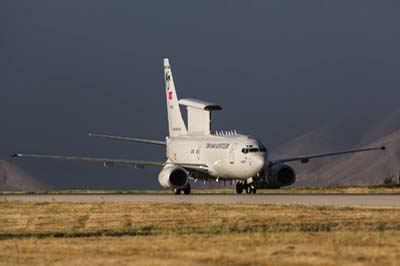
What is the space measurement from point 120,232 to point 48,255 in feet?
23.0

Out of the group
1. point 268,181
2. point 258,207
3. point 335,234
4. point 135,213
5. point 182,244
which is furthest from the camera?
point 268,181

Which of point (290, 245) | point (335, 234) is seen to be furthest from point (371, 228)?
point (290, 245)

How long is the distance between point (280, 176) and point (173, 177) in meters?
6.97

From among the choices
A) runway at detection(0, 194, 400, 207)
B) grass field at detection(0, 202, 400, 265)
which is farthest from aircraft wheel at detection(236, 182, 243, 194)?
grass field at detection(0, 202, 400, 265)

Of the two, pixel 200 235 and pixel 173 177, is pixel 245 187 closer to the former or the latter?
pixel 173 177

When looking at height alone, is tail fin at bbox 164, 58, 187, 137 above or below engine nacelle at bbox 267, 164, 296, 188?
above

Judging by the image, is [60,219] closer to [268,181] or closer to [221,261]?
[221,261]

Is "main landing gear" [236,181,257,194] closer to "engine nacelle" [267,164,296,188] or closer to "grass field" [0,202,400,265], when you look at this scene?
"engine nacelle" [267,164,296,188]

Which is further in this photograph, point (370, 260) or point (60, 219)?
point (60, 219)

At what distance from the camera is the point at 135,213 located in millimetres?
36531

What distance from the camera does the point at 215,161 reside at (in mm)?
66250

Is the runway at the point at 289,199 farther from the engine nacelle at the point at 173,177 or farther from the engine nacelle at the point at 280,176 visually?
the engine nacelle at the point at 280,176

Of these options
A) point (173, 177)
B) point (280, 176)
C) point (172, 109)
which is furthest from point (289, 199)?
point (172, 109)

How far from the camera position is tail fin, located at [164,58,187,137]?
80.6m
